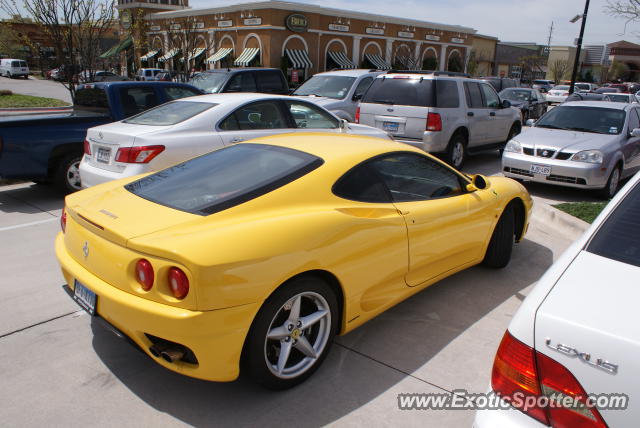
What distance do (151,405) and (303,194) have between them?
1532mm

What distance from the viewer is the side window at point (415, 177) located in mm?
3834

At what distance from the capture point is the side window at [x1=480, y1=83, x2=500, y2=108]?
35.1 feet

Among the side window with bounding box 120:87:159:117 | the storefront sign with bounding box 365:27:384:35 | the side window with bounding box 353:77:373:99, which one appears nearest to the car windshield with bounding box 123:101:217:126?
the side window with bounding box 120:87:159:117

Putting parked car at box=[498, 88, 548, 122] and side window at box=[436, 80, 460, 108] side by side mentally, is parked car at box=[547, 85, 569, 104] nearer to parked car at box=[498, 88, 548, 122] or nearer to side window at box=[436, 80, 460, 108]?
parked car at box=[498, 88, 548, 122]

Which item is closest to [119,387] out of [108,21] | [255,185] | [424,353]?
[255,185]

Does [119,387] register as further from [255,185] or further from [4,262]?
[4,262]

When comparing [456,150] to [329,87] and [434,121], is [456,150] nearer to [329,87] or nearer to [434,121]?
[434,121]

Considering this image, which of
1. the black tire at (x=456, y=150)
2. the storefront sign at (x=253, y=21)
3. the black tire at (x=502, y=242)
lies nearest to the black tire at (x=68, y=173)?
the black tire at (x=502, y=242)

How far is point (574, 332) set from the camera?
178cm

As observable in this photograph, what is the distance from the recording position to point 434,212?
388 centimetres

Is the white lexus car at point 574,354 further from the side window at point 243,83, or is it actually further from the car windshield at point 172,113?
the side window at point 243,83

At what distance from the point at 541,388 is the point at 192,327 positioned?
5.21ft

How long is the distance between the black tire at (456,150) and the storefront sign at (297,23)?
2726 cm

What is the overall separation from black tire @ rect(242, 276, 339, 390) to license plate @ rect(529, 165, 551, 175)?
6061mm
